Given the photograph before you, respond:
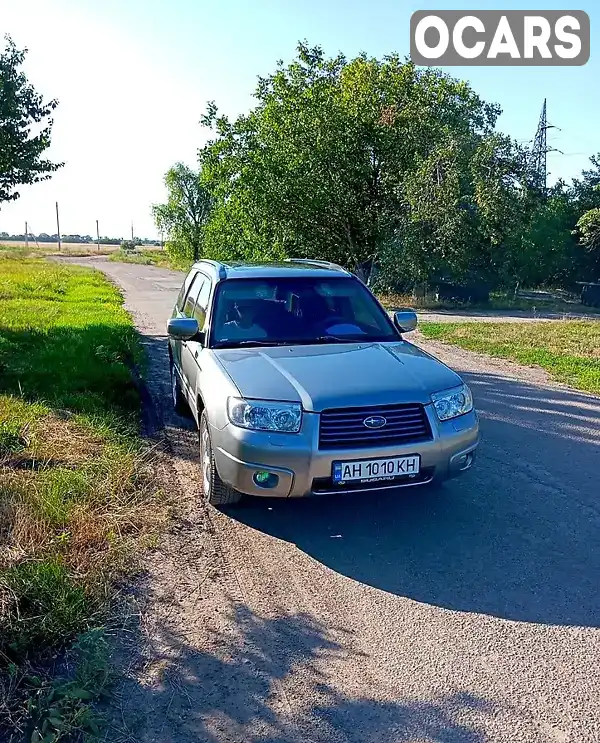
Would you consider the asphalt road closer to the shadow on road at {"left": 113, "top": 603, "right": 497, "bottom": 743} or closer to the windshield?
the shadow on road at {"left": 113, "top": 603, "right": 497, "bottom": 743}

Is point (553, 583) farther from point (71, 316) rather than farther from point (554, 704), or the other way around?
point (71, 316)

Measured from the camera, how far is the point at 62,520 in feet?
13.3

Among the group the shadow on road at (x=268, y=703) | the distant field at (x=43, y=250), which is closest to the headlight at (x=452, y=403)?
the shadow on road at (x=268, y=703)

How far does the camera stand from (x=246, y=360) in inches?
176

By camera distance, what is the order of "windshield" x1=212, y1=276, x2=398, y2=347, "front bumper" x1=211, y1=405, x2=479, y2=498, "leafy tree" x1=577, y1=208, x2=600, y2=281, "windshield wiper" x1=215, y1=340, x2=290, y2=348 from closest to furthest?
"front bumper" x1=211, y1=405, x2=479, y2=498 < "windshield wiper" x1=215, y1=340, x2=290, y2=348 < "windshield" x1=212, y1=276, x2=398, y2=347 < "leafy tree" x1=577, y1=208, x2=600, y2=281

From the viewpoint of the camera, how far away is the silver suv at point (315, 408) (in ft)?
12.4

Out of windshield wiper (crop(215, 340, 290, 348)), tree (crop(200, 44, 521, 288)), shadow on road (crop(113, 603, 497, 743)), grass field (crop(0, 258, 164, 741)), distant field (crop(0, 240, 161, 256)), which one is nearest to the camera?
shadow on road (crop(113, 603, 497, 743))

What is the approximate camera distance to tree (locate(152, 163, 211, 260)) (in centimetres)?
5134

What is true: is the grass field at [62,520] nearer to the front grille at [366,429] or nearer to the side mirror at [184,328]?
the side mirror at [184,328]

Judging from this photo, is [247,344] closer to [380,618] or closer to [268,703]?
[380,618]

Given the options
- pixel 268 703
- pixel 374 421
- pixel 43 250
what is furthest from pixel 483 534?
pixel 43 250

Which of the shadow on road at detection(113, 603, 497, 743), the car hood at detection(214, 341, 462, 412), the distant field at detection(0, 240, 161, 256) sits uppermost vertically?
the distant field at detection(0, 240, 161, 256)

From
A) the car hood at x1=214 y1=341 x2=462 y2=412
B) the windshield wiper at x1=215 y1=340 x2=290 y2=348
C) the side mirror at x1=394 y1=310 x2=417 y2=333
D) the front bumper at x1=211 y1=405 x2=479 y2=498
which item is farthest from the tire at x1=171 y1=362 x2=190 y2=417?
the front bumper at x1=211 y1=405 x2=479 y2=498

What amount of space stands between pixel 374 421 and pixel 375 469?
0.29 metres
